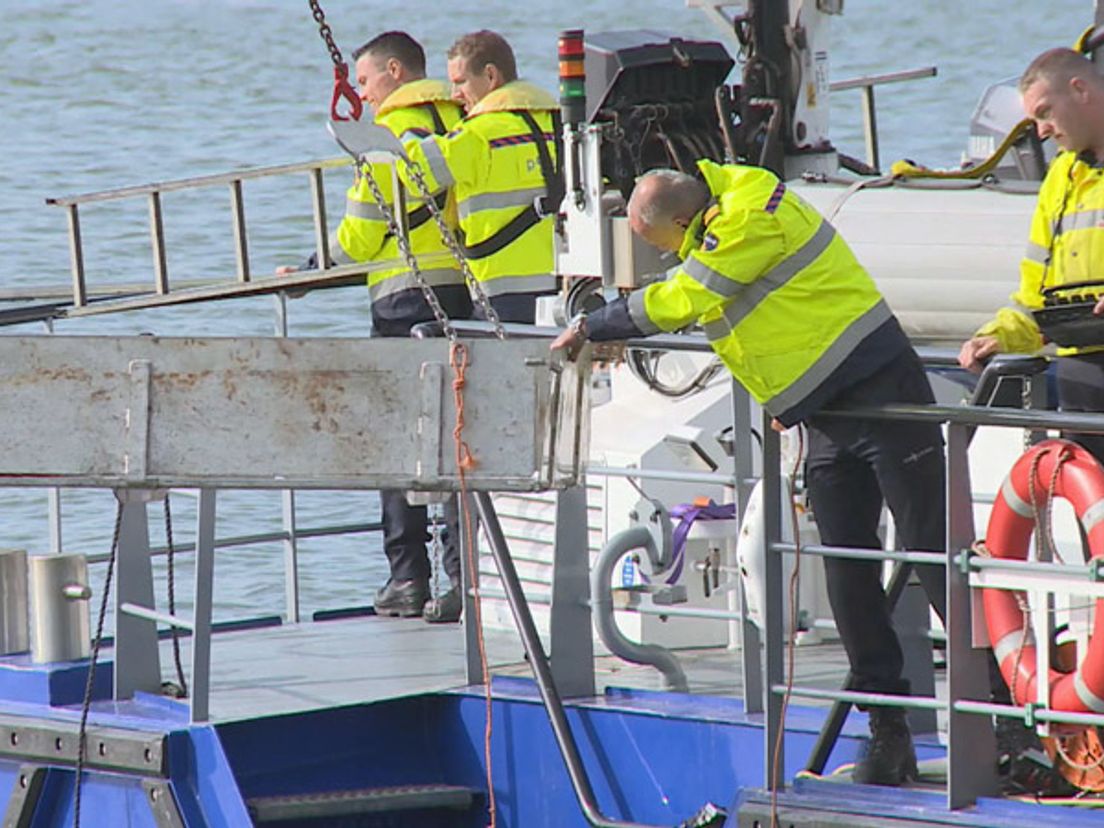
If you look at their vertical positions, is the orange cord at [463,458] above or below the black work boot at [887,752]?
above

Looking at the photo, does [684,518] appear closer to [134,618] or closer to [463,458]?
[134,618]

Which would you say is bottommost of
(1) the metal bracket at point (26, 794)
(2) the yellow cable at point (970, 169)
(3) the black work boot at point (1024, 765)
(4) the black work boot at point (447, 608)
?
(1) the metal bracket at point (26, 794)

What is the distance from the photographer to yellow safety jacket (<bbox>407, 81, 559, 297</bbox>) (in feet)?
23.1

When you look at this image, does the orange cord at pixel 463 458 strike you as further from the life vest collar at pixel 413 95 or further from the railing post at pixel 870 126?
the railing post at pixel 870 126

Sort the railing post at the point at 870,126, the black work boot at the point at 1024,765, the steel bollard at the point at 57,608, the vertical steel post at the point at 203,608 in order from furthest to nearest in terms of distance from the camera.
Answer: the railing post at the point at 870,126, the steel bollard at the point at 57,608, the vertical steel post at the point at 203,608, the black work boot at the point at 1024,765

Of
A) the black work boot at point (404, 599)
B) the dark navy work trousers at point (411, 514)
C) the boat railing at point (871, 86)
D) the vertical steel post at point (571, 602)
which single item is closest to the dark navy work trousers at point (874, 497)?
the vertical steel post at point (571, 602)

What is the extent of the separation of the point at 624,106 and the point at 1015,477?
2.22 metres

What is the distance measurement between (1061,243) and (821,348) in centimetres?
63

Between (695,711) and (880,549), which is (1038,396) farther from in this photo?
(695,711)

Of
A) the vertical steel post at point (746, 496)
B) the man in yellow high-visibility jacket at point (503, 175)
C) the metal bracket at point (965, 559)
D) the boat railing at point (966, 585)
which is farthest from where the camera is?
the man in yellow high-visibility jacket at point (503, 175)

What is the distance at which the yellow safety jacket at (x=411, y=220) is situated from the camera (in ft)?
22.9

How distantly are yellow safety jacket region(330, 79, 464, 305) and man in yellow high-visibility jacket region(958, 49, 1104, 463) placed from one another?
1965 mm

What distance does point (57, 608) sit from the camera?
6.54 metres

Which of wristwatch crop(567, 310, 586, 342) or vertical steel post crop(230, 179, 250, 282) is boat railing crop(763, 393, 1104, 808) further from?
vertical steel post crop(230, 179, 250, 282)
